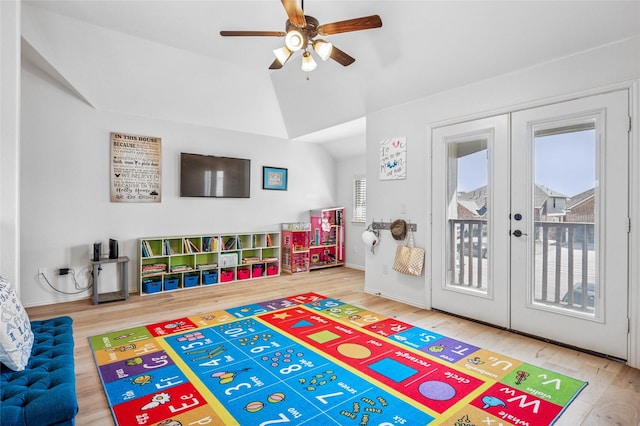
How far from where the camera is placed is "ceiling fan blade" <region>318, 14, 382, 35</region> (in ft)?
8.55

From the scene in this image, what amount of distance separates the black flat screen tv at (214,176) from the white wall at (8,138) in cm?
258

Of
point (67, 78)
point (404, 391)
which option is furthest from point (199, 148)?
point (404, 391)

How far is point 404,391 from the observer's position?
222 centimetres

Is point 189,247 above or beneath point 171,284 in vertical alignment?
above

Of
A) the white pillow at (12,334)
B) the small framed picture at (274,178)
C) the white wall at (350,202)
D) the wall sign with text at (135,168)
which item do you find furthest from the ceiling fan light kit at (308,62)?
the white wall at (350,202)

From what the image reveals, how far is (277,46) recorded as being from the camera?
4.09 m

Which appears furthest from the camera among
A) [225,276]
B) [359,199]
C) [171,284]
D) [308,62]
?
[359,199]

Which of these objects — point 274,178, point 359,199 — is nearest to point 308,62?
point 274,178

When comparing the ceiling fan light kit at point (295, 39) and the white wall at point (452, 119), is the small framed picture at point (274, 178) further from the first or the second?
the ceiling fan light kit at point (295, 39)

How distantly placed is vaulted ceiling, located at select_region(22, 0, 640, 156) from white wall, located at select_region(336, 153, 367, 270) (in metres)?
1.41

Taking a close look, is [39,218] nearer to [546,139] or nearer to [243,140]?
[243,140]

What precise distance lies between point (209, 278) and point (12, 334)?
348cm

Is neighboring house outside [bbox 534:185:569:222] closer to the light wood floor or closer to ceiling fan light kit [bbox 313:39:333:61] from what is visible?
the light wood floor

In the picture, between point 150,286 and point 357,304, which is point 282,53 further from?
point 150,286
